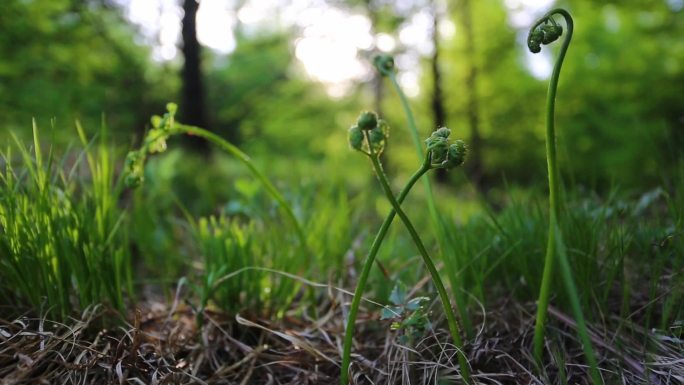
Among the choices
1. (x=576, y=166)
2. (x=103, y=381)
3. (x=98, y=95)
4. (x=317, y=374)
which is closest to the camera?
(x=103, y=381)

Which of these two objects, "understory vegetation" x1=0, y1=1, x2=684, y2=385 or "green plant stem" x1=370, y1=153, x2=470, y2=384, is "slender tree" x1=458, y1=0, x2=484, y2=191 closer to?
"understory vegetation" x1=0, y1=1, x2=684, y2=385

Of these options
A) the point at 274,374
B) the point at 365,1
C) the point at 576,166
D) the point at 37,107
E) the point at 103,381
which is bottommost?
the point at 576,166

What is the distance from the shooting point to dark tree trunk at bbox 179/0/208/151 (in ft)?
20.8

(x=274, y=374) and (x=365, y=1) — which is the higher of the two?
(x=365, y=1)

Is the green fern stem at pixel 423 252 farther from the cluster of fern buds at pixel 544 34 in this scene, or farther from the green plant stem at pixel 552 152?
the cluster of fern buds at pixel 544 34

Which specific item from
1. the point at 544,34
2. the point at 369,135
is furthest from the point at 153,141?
the point at 544,34

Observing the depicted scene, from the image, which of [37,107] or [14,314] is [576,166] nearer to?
[37,107]

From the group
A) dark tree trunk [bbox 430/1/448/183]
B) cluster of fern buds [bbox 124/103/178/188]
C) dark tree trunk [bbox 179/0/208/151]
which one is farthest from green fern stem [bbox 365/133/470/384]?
dark tree trunk [bbox 430/1/448/183]

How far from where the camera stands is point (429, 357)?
1.17 metres

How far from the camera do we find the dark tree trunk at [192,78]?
6332mm

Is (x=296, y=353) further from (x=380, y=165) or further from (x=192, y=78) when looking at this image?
(x=192, y=78)

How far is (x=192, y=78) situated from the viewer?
262 inches

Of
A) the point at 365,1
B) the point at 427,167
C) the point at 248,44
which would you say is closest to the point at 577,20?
the point at 365,1

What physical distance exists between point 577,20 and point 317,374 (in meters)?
8.57
